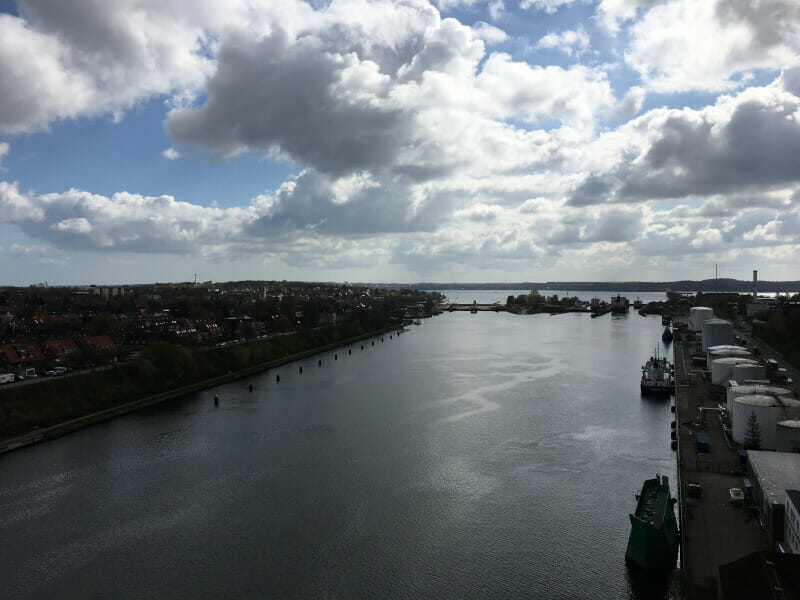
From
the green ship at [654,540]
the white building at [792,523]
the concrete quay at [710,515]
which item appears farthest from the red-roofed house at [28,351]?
the white building at [792,523]

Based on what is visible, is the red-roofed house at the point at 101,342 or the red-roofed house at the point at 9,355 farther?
the red-roofed house at the point at 101,342

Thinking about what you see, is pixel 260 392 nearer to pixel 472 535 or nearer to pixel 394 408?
pixel 394 408

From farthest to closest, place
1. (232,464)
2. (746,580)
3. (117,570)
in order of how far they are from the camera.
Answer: (232,464), (117,570), (746,580)

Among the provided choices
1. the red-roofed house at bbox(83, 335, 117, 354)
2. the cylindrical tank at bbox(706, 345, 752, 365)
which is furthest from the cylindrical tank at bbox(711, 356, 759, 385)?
the red-roofed house at bbox(83, 335, 117, 354)

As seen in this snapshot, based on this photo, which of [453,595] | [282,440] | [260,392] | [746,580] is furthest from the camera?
[260,392]

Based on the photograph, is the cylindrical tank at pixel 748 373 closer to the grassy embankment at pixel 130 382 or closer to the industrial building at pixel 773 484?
the industrial building at pixel 773 484

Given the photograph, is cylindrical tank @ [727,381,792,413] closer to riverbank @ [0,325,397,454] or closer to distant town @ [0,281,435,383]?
riverbank @ [0,325,397,454]

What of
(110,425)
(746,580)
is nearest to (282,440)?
(110,425)
